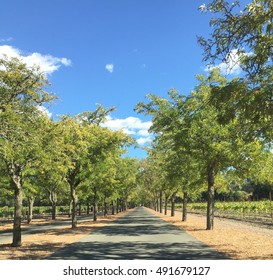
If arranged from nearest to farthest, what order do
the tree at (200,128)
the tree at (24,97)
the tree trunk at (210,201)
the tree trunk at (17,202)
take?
the tree at (24,97) → the tree trunk at (17,202) → the tree at (200,128) → the tree trunk at (210,201)

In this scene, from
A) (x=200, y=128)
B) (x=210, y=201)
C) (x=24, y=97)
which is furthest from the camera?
(x=210, y=201)

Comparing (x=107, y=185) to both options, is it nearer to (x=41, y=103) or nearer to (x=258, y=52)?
(x=41, y=103)

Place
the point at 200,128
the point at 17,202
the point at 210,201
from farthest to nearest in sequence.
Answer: the point at 210,201 → the point at 200,128 → the point at 17,202

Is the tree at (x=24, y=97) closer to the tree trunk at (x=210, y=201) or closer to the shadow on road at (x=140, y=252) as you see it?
the shadow on road at (x=140, y=252)

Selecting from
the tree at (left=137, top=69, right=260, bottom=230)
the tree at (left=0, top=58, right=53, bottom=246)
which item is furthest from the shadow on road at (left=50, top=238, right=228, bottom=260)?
the tree at (left=137, top=69, right=260, bottom=230)

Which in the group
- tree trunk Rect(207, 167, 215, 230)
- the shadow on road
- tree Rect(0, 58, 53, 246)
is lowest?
the shadow on road

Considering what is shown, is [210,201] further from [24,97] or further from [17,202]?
[24,97]

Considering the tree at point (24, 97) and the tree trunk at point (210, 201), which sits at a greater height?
the tree at point (24, 97)

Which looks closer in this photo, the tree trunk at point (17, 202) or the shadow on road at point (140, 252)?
the shadow on road at point (140, 252)

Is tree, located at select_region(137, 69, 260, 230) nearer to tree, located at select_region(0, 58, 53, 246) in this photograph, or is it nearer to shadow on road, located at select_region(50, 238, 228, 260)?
shadow on road, located at select_region(50, 238, 228, 260)

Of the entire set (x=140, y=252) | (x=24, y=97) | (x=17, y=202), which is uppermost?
(x=24, y=97)

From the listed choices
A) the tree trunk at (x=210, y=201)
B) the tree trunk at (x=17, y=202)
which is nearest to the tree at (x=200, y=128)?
the tree trunk at (x=210, y=201)

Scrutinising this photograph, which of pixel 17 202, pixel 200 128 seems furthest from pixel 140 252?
pixel 200 128

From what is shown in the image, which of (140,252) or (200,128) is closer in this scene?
(140,252)
